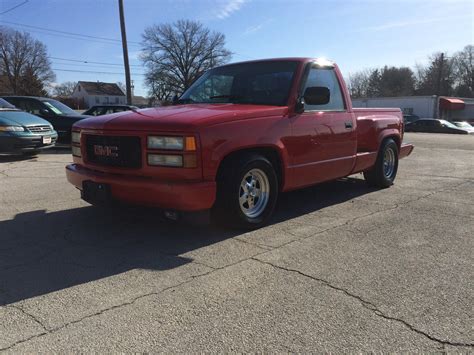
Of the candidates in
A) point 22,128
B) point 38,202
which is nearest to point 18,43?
point 22,128

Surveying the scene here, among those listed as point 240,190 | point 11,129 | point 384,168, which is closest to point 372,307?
point 240,190

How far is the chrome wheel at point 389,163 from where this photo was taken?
7.49m

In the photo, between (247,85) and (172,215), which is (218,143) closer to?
(172,215)

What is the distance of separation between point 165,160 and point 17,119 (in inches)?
310

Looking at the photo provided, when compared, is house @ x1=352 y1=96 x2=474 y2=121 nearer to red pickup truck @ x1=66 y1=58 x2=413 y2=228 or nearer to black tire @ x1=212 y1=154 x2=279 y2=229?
red pickup truck @ x1=66 y1=58 x2=413 y2=228

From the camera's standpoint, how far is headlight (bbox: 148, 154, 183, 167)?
4055 mm

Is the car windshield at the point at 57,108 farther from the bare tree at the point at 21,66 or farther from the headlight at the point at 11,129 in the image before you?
the bare tree at the point at 21,66

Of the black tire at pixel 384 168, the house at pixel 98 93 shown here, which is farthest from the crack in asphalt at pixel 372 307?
the house at pixel 98 93

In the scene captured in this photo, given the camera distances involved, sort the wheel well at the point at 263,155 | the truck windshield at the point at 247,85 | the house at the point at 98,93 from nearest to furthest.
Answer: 1. the wheel well at the point at 263,155
2. the truck windshield at the point at 247,85
3. the house at the point at 98,93

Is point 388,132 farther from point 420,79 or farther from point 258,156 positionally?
point 420,79

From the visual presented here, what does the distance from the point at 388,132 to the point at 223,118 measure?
3.88m

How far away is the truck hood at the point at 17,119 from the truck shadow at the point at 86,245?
5.56m

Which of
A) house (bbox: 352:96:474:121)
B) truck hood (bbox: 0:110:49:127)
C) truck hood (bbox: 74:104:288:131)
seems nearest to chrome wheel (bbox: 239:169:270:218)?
truck hood (bbox: 74:104:288:131)

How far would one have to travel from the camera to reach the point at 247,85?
5488 mm
